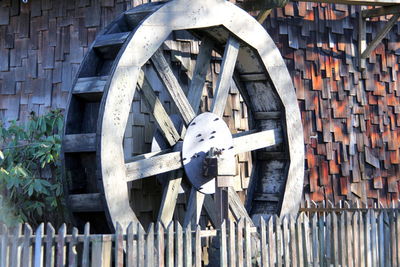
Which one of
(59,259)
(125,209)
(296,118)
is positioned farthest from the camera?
(296,118)

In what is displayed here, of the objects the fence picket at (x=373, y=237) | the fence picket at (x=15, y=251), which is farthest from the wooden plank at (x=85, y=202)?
the fence picket at (x=373, y=237)

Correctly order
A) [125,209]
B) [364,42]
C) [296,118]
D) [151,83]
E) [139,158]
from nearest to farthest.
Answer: [125,209] < [139,158] < [151,83] < [296,118] < [364,42]

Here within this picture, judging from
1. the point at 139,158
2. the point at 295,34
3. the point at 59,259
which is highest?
the point at 295,34

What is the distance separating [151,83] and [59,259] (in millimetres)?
3218

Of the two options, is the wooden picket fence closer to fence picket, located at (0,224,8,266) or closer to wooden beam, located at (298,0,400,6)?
fence picket, located at (0,224,8,266)

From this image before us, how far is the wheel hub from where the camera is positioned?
22.2 feet

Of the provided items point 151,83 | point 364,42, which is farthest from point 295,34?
point 151,83

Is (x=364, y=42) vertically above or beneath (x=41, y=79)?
above

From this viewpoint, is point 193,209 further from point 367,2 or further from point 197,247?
point 367,2

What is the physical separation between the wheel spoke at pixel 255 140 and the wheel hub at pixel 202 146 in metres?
0.32

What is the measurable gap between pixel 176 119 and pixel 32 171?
1.56 metres

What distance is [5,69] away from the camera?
8.08 meters

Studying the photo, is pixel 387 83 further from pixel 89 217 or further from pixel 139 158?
pixel 89 217

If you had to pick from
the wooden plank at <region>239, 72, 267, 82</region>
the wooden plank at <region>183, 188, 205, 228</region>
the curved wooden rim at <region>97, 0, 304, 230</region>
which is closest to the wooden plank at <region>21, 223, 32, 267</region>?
the curved wooden rim at <region>97, 0, 304, 230</region>
